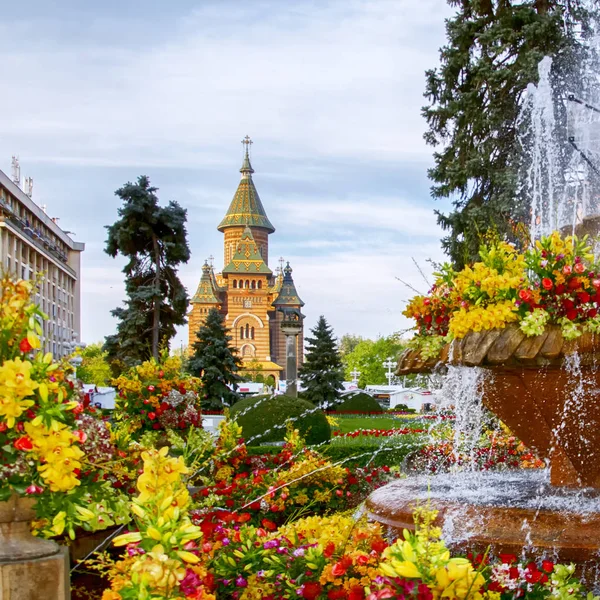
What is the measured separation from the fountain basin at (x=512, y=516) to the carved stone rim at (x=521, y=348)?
0.86 meters

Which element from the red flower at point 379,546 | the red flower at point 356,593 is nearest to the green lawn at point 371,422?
the red flower at point 379,546

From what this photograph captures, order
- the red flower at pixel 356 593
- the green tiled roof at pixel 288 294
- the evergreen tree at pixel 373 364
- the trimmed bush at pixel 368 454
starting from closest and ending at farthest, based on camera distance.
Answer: the red flower at pixel 356 593 → the trimmed bush at pixel 368 454 → the evergreen tree at pixel 373 364 → the green tiled roof at pixel 288 294

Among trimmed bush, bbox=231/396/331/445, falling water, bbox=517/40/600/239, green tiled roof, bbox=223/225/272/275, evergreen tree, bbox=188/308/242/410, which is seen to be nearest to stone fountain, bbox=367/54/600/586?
trimmed bush, bbox=231/396/331/445

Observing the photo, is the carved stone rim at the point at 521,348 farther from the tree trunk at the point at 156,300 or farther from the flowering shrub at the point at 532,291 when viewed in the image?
the tree trunk at the point at 156,300

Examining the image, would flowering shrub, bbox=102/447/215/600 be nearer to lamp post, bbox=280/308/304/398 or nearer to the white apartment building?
lamp post, bbox=280/308/304/398

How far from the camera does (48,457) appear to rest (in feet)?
9.78

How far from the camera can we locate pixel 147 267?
26.9 m

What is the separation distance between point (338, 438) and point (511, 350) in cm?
1237

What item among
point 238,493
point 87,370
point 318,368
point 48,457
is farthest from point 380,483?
point 87,370

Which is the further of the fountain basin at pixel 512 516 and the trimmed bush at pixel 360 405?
the trimmed bush at pixel 360 405

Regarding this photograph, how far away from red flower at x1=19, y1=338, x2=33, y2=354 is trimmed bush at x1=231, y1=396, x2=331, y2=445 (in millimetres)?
12573

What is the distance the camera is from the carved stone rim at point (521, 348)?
4531 millimetres

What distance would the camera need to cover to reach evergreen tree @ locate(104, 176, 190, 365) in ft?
84.3

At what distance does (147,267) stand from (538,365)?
2318cm
